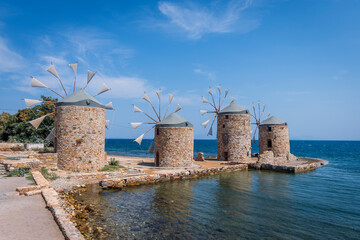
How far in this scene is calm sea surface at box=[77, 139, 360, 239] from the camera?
6840 mm

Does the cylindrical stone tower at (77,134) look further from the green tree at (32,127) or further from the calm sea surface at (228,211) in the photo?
the green tree at (32,127)

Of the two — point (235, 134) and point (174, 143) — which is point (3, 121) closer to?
point (174, 143)

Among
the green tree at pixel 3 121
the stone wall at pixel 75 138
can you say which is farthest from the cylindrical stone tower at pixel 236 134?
the green tree at pixel 3 121

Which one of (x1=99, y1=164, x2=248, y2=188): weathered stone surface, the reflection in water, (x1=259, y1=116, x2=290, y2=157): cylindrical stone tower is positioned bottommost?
the reflection in water

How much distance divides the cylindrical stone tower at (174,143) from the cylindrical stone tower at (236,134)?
6.35 meters

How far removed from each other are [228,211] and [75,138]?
9.21 metres

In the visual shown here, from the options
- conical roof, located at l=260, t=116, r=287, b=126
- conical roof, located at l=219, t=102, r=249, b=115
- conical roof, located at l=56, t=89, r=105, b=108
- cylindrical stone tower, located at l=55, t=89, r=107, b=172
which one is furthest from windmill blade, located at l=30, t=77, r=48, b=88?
conical roof, located at l=260, t=116, r=287, b=126

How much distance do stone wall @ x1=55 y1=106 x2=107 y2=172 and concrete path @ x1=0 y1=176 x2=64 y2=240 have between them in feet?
18.4

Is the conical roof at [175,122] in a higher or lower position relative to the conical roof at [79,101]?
lower

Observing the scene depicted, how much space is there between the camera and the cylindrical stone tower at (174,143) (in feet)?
55.9

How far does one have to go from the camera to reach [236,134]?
2216 cm

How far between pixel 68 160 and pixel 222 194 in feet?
28.8

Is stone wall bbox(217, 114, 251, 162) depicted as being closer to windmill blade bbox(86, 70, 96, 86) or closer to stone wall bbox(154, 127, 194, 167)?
stone wall bbox(154, 127, 194, 167)

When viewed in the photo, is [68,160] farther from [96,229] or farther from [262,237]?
[262,237]
